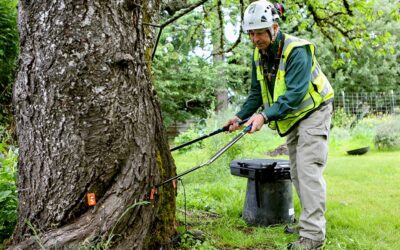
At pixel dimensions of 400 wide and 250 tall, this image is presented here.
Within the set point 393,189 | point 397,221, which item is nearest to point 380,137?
point 393,189

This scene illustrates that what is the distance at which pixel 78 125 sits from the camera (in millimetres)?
2582

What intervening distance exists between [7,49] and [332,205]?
5.25 metres

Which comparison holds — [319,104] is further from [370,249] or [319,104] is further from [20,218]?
[20,218]

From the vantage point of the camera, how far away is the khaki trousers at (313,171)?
3.38 metres

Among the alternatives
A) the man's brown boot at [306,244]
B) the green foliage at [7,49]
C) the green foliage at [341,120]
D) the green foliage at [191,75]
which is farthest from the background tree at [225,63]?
the man's brown boot at [306,244]

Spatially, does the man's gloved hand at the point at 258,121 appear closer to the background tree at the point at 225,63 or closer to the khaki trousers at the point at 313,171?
the khaki trousers at the point at 313,171

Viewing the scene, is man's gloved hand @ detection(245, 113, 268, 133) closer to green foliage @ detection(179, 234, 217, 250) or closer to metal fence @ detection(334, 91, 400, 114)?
green foliage @ detection(179, 234, 217, 250)

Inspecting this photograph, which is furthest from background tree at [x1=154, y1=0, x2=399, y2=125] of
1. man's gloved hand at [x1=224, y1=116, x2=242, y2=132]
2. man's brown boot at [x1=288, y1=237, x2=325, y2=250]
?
man's brown boot at [x1=288, y1=237, x2=325, y2=250]

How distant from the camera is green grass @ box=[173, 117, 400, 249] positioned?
362 centimetres

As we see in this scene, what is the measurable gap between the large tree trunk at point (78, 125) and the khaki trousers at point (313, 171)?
1.32 meters

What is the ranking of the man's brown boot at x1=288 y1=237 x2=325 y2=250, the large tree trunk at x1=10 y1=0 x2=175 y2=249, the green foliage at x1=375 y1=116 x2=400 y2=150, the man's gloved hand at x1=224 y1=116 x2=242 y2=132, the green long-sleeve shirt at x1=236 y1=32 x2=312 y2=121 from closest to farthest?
the large tree trunk at x1=10 y1=0 x2=175 y2=249
the green long-sleeve shirt at x1=236 y1=32 x2=312 y2=121
the man's brown boot at x1=288 y1=237 x2=325 y2=250
the man's gloved hand at x1=224 y1=116 x2=242 y2=132
the green foliage at x1=375 y1=116 x2=400 y2=150

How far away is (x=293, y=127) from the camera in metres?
3.55

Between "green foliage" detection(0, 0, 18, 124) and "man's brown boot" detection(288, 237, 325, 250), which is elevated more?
"green foliage" detection(0, 0, 18, 124)

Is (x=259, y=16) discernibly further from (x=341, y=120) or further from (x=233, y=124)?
(x=341, y=120)
